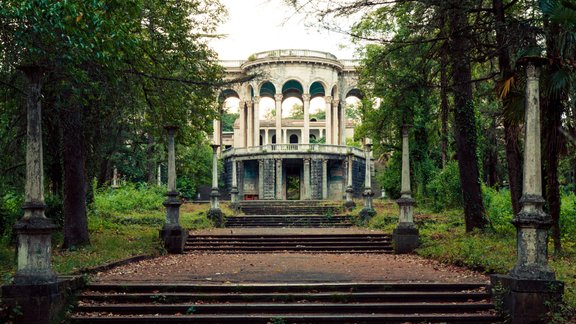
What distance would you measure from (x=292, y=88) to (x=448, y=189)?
30324mm

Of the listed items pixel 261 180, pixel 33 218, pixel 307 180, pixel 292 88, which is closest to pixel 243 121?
pixel 292 88

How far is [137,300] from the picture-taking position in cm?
848

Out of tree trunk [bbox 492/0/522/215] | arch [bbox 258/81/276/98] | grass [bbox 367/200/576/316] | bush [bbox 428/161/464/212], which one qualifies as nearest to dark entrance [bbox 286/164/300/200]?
arch [bbox 258/81/276/98]

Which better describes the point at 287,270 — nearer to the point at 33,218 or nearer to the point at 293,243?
the point at 33,218

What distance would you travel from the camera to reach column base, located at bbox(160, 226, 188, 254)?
15.3 metres

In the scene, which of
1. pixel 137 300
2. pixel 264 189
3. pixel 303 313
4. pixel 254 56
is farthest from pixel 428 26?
pixel 254 56

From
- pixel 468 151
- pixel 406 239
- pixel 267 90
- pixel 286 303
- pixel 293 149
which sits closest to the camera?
pixel 286 303

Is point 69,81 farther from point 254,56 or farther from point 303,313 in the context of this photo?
point 254,56

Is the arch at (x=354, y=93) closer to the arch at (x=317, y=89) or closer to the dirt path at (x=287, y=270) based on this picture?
the arch at (x=317, y=89)

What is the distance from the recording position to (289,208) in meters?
32.0

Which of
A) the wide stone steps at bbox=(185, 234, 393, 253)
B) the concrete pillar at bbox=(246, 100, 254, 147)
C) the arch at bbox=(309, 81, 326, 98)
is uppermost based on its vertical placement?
the arch at bbox=(309, 81, 326, 98)

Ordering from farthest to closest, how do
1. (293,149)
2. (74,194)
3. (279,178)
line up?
(293,149), (279,178), (74,194)

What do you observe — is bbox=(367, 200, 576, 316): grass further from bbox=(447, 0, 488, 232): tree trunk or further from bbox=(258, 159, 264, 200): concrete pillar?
bbox=(258, 159, 264, 200): concrete pillar

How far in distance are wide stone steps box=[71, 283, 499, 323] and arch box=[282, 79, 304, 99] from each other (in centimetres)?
3894
